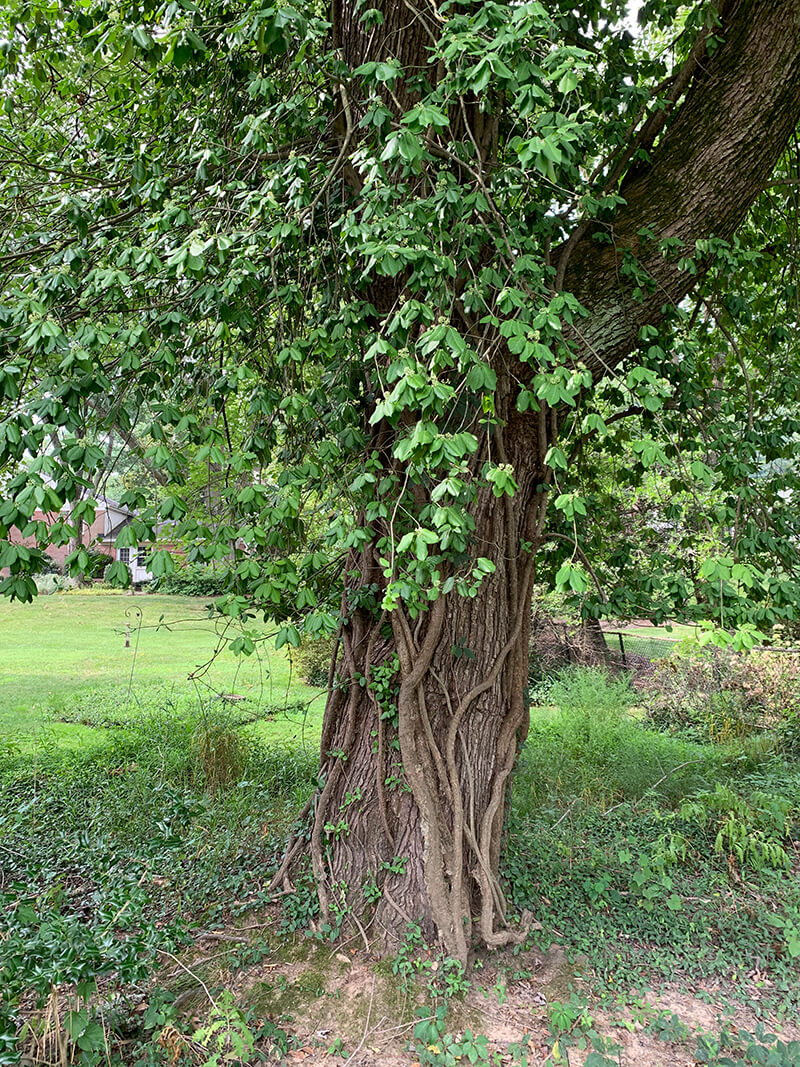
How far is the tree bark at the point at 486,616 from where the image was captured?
2.83m

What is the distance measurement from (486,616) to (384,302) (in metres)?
1.51

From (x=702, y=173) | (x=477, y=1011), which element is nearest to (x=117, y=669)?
(x=477, y=1011)

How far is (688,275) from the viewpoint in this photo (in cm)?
294

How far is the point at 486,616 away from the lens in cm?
311

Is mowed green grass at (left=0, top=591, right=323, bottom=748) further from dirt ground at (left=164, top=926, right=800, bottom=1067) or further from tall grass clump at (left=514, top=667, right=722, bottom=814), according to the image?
tall grass clump at (left=514, top=667, right=722, bottom=814)

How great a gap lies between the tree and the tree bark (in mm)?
13

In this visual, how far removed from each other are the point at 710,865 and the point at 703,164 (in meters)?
3.70

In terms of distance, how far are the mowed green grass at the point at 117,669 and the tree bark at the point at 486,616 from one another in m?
1.35

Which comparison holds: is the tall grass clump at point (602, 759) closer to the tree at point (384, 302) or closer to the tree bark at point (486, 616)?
the tree bark at point (486, 616)

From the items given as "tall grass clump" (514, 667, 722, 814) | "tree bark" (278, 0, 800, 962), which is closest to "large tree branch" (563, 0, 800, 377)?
"tree bark" (278, 0, 800, 962)

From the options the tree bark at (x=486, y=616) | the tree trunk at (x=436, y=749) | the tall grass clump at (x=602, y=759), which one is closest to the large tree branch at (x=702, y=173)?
the tree bark at (x=486, y=616)

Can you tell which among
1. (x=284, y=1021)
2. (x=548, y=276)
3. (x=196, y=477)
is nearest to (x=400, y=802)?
(x=284, y=1021)

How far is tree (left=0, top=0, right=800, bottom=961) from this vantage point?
207 centimetres

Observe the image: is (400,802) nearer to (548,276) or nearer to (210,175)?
(548,276)
